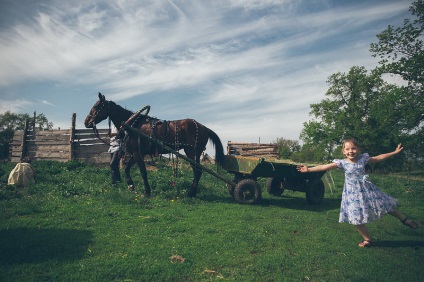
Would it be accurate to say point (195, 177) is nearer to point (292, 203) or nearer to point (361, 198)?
point (292, 203)

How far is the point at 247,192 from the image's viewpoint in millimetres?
8281

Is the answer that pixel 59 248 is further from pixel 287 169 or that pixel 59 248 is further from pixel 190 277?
pixel 287 169

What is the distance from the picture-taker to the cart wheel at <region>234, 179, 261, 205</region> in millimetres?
8117

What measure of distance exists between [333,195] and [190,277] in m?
9.74

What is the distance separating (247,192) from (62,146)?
12.8 meters

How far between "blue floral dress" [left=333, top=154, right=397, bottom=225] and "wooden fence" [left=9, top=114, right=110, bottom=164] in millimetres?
13713

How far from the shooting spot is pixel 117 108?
8.50 metres

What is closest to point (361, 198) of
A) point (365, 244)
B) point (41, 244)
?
point (365, 244)

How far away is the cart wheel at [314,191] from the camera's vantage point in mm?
8789

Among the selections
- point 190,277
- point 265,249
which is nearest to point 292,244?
point 265,249

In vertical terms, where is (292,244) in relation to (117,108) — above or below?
below

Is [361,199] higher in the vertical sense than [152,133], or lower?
lower

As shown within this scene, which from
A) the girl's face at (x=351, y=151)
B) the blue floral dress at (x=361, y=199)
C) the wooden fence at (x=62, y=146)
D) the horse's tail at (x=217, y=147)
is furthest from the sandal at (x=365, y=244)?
the wooden fence at (x=62, y=146)

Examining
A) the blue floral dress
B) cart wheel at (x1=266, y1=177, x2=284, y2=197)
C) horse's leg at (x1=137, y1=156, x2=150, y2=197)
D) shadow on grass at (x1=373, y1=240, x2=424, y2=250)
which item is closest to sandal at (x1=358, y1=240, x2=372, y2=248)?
shadow on grass at (x1=373, y1=240, x2=424, y2=250)
